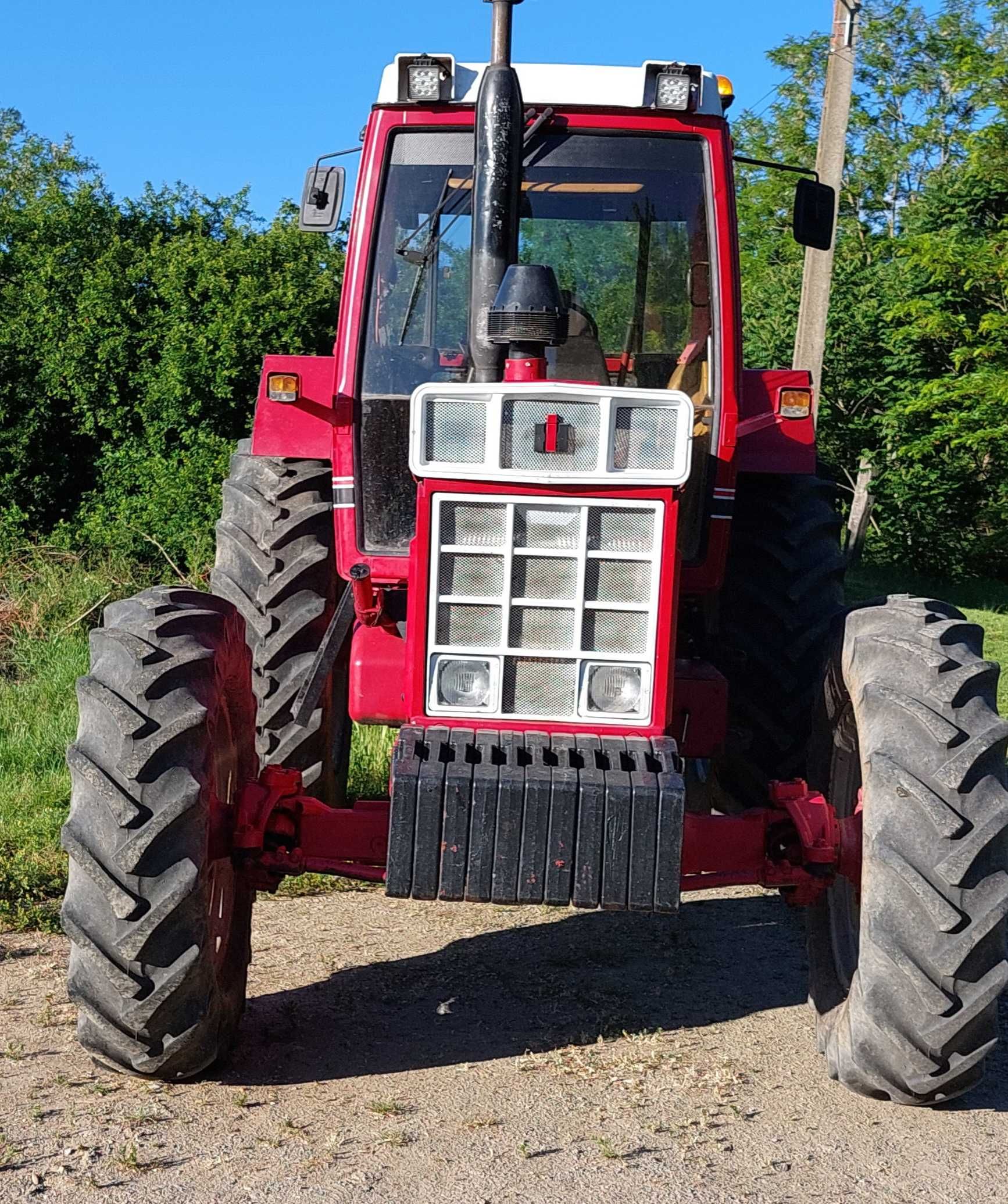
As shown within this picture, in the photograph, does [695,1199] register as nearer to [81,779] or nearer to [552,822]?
[552,822]

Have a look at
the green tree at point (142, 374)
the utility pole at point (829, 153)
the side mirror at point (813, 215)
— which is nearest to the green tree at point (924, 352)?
the utility pole at point (829, 153)

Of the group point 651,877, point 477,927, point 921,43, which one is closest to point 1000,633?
point 477,927

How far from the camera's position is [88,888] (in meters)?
3.55

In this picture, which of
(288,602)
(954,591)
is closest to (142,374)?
(288,602)

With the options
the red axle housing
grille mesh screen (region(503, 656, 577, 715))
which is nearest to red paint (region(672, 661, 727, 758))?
the red axle housing

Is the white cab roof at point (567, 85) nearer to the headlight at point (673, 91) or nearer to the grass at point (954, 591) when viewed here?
the headlight at point (673, 91)

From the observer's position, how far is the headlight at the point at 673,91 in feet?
15.4

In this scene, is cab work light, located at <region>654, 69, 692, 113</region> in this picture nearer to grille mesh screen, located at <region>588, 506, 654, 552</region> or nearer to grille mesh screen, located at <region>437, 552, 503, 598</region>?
grille mesh screen, located at <region>588, 506, 654, 552</region>

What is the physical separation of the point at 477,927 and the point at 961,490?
14.6 meters

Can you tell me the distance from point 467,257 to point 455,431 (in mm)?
1290

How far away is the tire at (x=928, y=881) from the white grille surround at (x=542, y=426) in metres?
0.82

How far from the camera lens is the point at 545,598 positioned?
379cm

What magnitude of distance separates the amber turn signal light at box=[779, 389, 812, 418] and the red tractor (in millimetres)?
278

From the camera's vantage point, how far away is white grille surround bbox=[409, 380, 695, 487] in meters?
3.70
